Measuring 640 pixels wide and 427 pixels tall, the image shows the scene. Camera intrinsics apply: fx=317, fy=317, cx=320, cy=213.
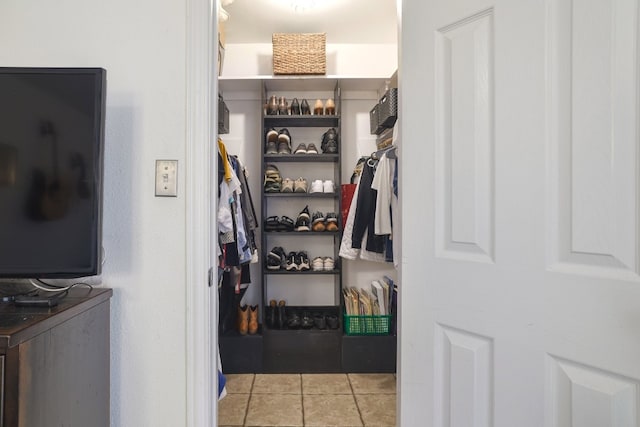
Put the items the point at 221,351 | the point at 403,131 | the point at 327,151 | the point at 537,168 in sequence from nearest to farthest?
the point at 537,168 < the point at 403,131 < the point at 221,351 < the point at 327,151

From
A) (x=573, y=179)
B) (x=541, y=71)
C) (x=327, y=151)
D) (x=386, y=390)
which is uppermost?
(x=327, y=151)

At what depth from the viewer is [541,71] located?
0.74 metres

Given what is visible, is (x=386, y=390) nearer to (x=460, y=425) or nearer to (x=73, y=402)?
(x=460, y=425)

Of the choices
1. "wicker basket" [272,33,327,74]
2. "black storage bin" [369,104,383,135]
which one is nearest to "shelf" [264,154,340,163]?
"black storage bin" [369,104,383,135]

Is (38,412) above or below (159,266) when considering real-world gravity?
below

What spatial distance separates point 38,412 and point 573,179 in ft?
4.20

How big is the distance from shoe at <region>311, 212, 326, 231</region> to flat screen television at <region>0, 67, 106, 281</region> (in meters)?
1.68

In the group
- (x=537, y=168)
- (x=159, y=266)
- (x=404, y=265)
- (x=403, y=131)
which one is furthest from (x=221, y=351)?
(x=537, y=168)

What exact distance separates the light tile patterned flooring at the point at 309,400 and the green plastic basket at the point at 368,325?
288 millimetres

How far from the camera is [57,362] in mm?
754

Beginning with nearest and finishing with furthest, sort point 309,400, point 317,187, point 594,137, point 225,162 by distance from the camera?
point 594,137, point 225,162, point 309,400, point 317,187

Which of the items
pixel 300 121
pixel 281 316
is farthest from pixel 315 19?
pixel 281 316

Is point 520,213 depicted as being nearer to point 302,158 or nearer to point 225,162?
point 225,162

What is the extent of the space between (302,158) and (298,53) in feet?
2.48
